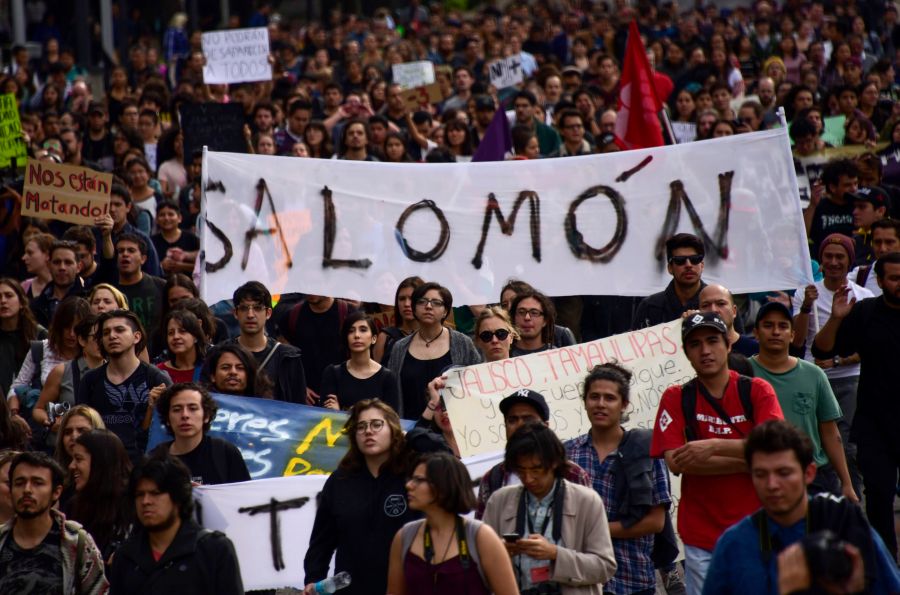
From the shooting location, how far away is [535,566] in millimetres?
5637

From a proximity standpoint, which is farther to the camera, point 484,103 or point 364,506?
point 484,103

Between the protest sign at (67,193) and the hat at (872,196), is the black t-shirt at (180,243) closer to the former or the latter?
the protest sign at (67,193)

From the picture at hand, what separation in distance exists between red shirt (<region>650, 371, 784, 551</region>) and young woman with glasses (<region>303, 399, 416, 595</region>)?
3.43ft

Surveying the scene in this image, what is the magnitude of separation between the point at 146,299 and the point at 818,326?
409cm

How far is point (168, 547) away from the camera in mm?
5746

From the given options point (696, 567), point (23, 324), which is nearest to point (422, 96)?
point (23, 324)

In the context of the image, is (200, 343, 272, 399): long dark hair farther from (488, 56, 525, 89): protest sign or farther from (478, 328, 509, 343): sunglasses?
(488, 56, 525, 89): protest sign

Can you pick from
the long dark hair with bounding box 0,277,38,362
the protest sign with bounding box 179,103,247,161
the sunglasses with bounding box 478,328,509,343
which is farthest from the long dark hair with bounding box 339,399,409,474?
the protest sign with bounding box 179,103,247,161

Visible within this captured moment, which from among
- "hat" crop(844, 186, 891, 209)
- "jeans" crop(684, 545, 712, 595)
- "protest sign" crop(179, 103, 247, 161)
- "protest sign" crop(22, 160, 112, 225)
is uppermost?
"protest sign" crop(179, 103, 247, 161)

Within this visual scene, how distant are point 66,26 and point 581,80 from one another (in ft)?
53.7

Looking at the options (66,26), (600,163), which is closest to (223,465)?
(600,163)

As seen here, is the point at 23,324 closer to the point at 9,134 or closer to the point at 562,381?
the point at 562,381

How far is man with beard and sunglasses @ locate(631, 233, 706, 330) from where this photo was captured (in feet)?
26.9

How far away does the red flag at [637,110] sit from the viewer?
37.3 feet
